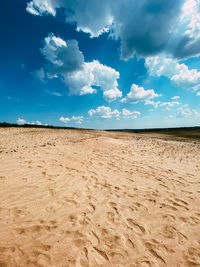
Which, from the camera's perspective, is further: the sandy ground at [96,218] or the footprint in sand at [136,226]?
the footprint in sand at [136,226]

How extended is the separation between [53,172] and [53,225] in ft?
10.8

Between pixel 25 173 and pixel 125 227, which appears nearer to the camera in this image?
pixel 125 227

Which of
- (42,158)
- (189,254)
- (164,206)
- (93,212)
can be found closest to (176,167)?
(164,206)

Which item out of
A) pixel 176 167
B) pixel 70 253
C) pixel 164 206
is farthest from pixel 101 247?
pixel 176 167

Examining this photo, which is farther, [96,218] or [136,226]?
[96,218]

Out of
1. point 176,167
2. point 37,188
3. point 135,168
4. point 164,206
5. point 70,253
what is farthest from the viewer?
→ point 176,167

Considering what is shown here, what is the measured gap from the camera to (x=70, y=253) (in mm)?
2775

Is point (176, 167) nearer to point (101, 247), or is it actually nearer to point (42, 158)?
point (101, 247)

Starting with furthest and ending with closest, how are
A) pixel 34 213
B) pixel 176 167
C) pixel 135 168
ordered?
pixel 176 167
pixel 135 168
pixel 34 213

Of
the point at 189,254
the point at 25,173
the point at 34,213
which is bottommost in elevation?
the point at 189,254

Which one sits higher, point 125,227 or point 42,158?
point 42,158

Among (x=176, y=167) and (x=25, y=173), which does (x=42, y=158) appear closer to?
(x=25, y=173)

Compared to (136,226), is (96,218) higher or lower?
higher

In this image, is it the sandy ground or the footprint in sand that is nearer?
the sandy ground
